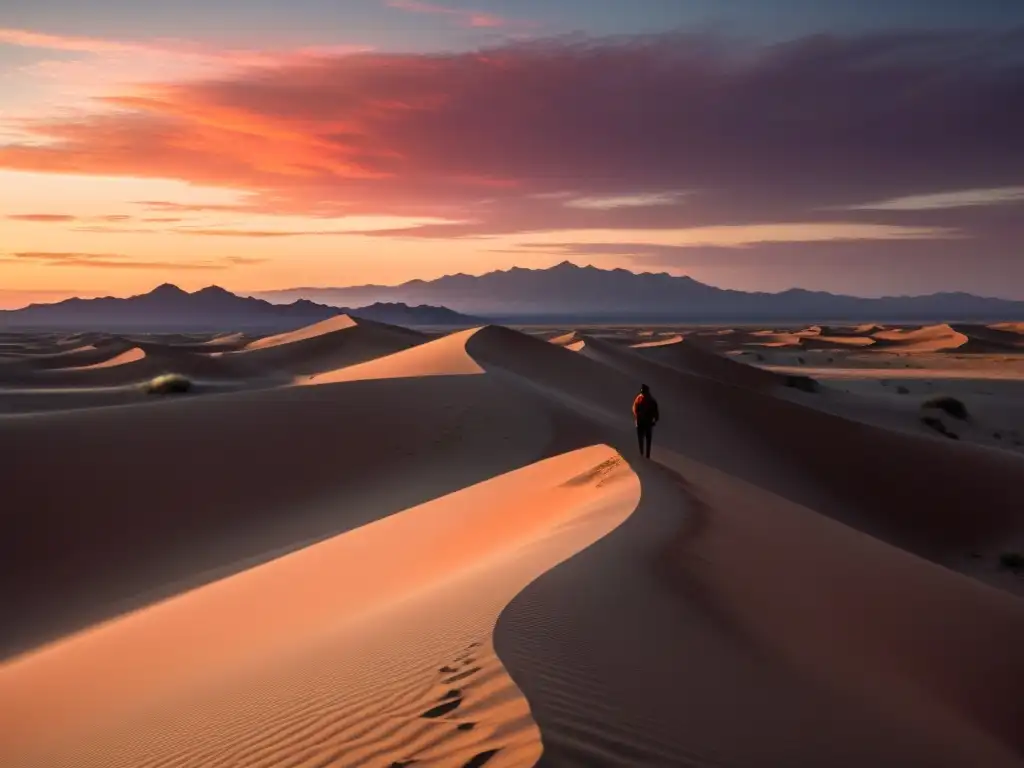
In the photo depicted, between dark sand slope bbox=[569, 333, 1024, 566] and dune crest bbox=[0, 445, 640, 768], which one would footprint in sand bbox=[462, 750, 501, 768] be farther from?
dark sand slope bbox=[569, 333, 1024, 566]

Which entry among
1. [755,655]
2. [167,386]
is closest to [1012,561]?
[755,655]

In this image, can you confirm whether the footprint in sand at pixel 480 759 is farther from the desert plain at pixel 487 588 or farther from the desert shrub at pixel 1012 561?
the desert shrub at pixel 1012 561

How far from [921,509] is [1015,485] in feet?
6.71

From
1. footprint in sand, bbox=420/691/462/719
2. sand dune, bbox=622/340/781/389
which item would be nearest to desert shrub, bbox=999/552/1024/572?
footprint in sand, bbox=420/691/462/719

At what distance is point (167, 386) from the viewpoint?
27.5 m

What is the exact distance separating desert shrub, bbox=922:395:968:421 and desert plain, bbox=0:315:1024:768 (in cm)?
942

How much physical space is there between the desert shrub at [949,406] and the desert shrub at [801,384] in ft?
15.3

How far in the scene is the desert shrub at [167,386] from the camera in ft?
89.2

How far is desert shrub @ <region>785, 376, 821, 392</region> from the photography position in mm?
34438

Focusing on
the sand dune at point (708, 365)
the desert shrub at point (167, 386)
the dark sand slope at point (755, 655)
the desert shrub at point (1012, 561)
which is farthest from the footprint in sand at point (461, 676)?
the sand dune at point (708, 365)

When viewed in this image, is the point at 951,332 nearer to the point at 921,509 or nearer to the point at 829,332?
the point at 829,332

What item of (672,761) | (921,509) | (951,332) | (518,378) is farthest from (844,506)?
(951,332)

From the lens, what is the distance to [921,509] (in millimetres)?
17453

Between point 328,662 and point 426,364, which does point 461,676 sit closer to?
point 328,662
